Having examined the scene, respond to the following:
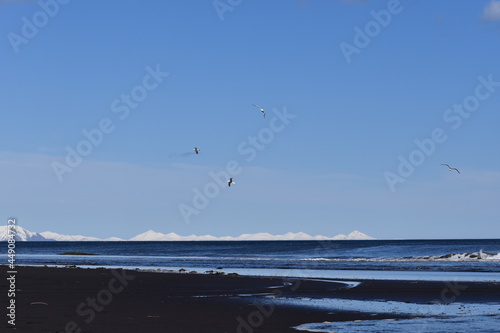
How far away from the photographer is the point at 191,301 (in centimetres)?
2541

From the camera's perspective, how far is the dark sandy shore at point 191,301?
1827 cm

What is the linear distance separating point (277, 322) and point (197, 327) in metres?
2.47

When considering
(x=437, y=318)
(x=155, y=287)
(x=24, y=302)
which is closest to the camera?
(x=437, y=318)

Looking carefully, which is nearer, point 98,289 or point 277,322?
point 277,322

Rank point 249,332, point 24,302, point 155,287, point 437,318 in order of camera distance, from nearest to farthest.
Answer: point 249,332 < point 437,318 < point 24,302 < point 155,287

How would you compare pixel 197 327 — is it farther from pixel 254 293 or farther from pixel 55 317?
pixel 254 293

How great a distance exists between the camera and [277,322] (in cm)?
1944

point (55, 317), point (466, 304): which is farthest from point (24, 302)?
point (466, 304)

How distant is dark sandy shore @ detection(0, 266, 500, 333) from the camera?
59.9ft

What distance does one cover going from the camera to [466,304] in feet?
81.4

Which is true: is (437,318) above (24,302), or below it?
below
